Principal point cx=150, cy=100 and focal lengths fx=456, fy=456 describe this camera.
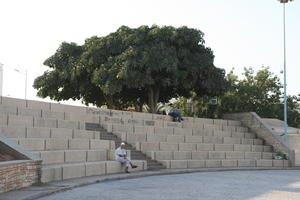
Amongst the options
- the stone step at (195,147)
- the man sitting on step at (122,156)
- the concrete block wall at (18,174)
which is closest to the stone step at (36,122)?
the man sitting on step at (122,156)

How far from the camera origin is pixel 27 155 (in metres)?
12.7

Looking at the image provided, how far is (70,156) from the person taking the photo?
16547mm

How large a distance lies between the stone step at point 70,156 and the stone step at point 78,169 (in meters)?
0.47

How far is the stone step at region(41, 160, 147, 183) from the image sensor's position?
13922 mm

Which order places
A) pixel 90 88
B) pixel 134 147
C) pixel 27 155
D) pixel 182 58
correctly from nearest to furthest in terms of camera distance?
pixel 27 155 → pixel 134 147 → pixel 182 58 → pixel 90 88

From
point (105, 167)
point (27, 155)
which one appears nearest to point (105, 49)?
point (105, 167)

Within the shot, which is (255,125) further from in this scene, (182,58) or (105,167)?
(105,167)

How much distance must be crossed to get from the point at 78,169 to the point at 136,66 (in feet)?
53.7

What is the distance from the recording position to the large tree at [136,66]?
31547 millimetres

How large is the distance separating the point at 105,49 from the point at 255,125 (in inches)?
492

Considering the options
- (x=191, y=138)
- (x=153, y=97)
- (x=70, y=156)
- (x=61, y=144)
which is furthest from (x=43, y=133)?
(x=153, y=97)

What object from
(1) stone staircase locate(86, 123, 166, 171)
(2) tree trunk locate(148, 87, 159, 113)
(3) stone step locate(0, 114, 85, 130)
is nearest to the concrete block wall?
(3) stone step locate(0, 114, 85, 130)

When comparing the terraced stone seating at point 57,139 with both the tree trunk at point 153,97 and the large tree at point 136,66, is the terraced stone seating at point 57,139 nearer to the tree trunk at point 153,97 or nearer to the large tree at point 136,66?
the large tree at point 136,66

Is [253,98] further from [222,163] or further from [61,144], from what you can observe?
[61,144]
